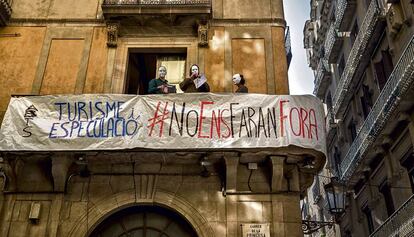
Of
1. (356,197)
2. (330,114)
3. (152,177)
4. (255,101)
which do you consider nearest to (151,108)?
(152,177)

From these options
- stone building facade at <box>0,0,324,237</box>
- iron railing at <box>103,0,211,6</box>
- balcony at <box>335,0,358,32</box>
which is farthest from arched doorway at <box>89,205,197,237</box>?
balcony at <box>335,0,358,32</box>

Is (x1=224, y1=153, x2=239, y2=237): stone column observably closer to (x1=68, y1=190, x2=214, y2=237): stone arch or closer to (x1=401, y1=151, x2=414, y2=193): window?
(x1=68, y1=190, x2=214, y2=237): stone arch

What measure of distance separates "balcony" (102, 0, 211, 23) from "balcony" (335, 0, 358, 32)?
14886mm

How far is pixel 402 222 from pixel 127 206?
11.1 metres

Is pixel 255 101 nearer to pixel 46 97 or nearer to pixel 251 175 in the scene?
pixel 251 175

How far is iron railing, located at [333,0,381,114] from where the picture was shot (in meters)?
20.0

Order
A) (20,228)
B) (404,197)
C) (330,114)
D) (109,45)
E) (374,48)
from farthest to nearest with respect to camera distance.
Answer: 1. (330,114)
2. (374,48)
3. (404,197)
4. (109,45)
5. (20,228)

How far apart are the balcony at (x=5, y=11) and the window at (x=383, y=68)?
50.7 ft

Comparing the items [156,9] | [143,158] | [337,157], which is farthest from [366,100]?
[143,158]

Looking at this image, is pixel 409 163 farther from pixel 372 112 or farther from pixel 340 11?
pixel 340 11

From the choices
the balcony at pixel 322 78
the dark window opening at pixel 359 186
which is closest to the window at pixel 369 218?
the dark window opening at pixel 359 186

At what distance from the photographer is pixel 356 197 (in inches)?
916

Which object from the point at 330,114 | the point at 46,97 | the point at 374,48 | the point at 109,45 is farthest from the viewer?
the point at 330,114

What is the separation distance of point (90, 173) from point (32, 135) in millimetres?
1584
